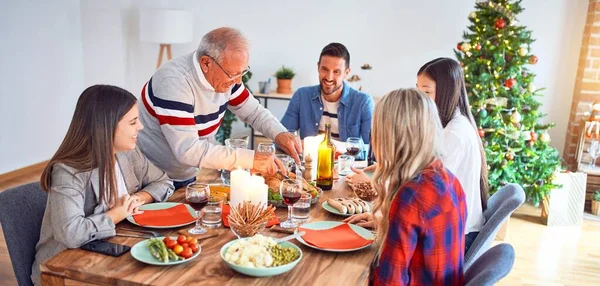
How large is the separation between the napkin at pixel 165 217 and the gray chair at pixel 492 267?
924 millimetres

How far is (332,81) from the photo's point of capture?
128 inches

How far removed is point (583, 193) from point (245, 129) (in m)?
3.22

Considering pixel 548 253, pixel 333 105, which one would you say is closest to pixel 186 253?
pixel 333 105

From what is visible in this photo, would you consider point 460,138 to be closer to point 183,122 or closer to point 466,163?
point 466,163

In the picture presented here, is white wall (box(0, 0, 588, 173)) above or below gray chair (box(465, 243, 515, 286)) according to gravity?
above

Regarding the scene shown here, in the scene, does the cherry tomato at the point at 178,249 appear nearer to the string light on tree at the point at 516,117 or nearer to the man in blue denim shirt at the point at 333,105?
the man in blue denim shirt at the point at 333,105

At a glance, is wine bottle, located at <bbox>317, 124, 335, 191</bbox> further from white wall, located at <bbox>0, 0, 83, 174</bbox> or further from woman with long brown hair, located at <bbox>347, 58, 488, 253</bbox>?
white wall, located at <bbox>0, 0, 83, 174</bbox>

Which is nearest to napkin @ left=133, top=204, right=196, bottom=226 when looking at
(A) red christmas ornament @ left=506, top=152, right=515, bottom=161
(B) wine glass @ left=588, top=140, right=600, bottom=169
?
(A) red christmas ornament @ left=506, top=152, right=515, bottom=161

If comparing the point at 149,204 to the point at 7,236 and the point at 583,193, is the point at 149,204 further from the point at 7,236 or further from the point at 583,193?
the point at 583,193

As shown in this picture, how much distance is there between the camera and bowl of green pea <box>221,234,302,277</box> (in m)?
1.48

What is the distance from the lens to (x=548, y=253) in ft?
12.1

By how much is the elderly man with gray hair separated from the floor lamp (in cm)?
282

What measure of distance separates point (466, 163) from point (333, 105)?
1377 mm

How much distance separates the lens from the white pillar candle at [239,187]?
182 centimetres
